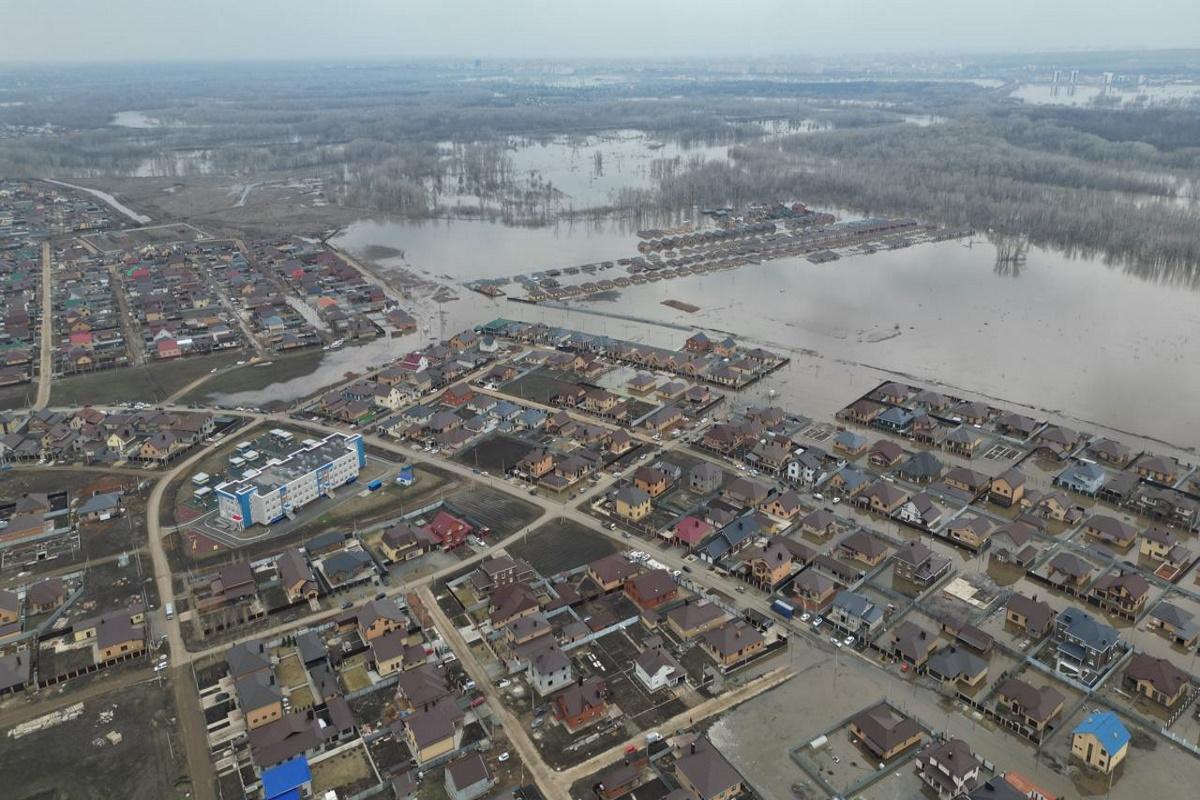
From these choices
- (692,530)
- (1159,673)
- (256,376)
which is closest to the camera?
(1159,673)

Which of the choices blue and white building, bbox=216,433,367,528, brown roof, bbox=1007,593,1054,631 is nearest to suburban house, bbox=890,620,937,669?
brown roof, bbox=1007,593,1054,631

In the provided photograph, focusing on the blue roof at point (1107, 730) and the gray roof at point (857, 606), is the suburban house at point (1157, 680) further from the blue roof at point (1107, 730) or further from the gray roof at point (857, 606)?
the gray roof at point (857, 606)

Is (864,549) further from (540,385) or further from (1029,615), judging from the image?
(540,385)

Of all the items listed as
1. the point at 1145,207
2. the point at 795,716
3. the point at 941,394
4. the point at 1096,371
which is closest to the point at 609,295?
the point at 941,394

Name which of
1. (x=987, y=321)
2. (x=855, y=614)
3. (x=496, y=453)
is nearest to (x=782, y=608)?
(x=855, y=614)

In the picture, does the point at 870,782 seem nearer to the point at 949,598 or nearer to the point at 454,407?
the point at 949,598

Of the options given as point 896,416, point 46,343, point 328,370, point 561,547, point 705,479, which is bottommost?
point 561,547

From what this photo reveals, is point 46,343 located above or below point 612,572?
above

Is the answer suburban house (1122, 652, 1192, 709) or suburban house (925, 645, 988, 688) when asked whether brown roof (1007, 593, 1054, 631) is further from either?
suburban house (925, 645, 988, 688)
